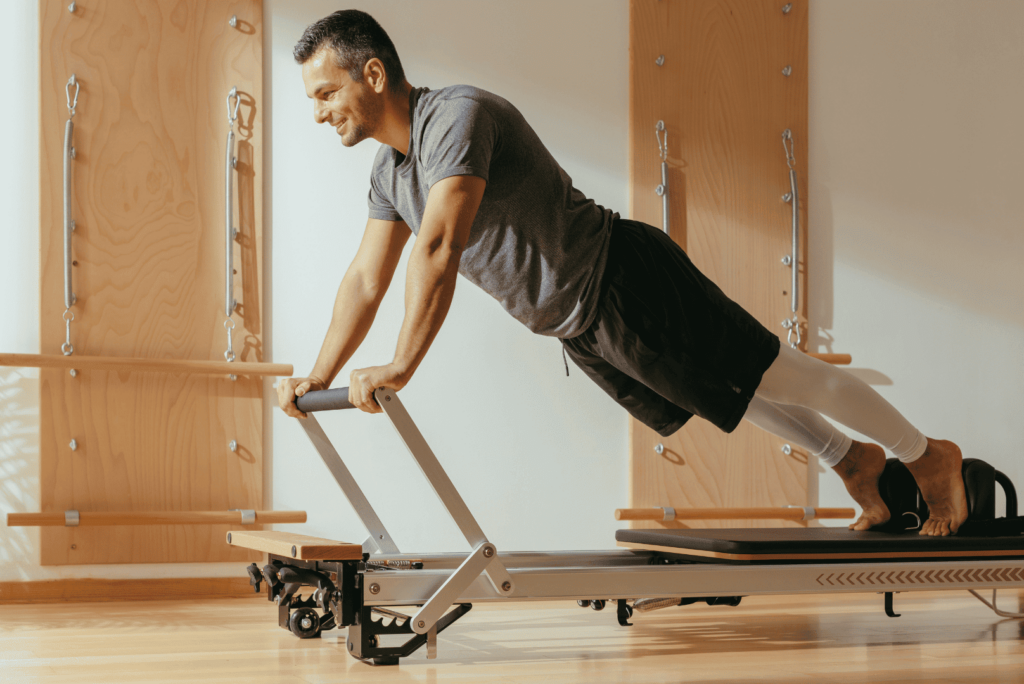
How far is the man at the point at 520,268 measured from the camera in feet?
5.83

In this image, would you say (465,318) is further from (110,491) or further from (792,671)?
(792,671)

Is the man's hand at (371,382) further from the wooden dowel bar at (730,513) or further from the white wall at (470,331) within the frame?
the wooden dowel bar at (730,513)

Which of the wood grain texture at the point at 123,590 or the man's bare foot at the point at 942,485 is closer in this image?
the man's bare foot at the point at 942,485

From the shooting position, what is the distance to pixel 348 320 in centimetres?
219

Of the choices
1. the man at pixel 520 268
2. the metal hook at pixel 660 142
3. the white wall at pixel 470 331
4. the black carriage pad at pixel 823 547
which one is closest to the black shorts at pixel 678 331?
the man at pixel 520 268

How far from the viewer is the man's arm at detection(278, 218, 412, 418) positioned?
216 centimetres

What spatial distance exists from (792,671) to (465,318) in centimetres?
168

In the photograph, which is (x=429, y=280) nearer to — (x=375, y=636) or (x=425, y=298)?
(x=425, y=298)

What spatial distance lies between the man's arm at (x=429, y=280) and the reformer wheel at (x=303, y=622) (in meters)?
0.68

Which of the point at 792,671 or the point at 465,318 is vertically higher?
the point at 465,318

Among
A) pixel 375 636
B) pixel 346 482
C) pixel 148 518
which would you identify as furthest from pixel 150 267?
pixel 375 636

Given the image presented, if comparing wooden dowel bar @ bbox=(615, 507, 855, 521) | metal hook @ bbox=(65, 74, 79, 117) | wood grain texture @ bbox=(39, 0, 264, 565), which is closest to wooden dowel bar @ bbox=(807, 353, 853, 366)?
wooden dowel bar @ bbox=(615, 507, 855, 521)

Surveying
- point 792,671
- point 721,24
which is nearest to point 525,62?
point 721,24

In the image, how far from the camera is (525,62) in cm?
341
